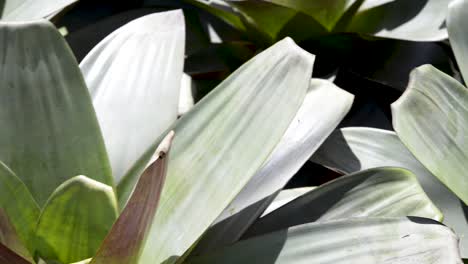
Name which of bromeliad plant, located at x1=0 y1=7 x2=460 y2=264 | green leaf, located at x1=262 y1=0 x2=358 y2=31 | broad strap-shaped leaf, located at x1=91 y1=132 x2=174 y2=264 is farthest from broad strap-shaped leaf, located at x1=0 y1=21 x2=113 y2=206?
green leaf, located at x1=262 y1=0 x2=358 y2=31

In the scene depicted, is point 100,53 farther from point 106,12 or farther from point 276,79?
point 106,12

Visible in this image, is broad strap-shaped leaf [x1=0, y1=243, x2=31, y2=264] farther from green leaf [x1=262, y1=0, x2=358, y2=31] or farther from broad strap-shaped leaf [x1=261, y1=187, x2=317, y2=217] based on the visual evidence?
green leaf [x1=262, y1=0, x2=358, y2=31]

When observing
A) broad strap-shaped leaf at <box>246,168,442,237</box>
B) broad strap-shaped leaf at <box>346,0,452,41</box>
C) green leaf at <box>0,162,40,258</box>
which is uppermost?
broad strap-shaped leaf at <box>346,0,452,41</box>

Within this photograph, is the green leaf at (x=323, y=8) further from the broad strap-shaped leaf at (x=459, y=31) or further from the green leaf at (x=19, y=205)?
the green leaf at (x=19, y=205)

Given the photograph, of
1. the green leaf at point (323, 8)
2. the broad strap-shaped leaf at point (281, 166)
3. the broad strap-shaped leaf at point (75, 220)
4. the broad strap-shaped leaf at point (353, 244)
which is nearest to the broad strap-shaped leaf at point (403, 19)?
the green leaf at point (323, 8)

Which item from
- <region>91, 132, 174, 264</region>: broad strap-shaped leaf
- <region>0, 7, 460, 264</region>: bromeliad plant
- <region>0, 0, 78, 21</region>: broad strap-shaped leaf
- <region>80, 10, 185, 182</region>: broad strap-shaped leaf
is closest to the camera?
<region>91, 132, 174, 264</region>: broad strap-shaped leaf

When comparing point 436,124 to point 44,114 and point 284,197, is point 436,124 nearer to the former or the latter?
point 284,197

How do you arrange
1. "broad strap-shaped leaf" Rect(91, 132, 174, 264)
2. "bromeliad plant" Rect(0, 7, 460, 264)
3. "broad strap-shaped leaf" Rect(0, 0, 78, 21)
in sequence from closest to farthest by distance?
1. "broad strap-shaped leaf" Rect(91, 132, 174, 264)
2. "bromeliad plant" Rect(0, 7, 460, 264)
3. "broad strap-shaped leaf" Rect(0, 0, 78, 21)
